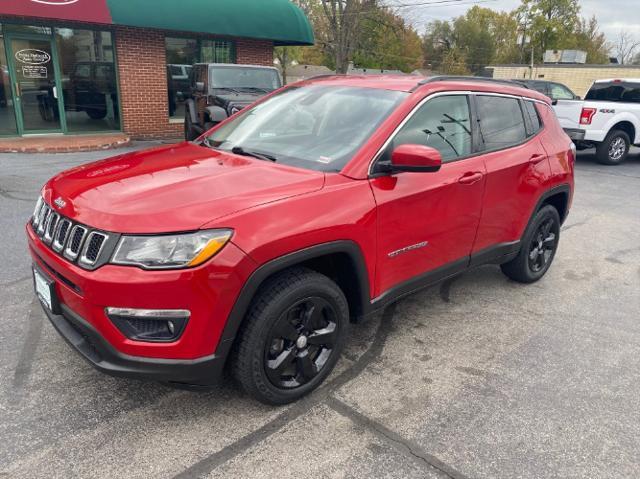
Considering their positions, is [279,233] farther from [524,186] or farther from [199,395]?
[524,186]

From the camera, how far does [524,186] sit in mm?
4117

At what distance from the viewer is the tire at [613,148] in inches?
475

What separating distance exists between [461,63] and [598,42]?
48.4 ft

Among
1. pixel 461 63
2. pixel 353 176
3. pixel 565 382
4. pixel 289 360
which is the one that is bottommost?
pixel 565 382

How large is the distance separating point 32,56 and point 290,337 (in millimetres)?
12047

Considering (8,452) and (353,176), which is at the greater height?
(353,176)

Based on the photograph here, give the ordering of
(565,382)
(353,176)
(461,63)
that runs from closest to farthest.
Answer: (353,176) → (565,382) → (461,63)

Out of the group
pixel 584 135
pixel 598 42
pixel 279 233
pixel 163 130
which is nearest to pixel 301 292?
pixel 279 233

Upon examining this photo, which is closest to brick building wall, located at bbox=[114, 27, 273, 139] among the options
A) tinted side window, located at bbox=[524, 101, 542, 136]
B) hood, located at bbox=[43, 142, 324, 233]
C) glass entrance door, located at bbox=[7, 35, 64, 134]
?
glass entrance door, located at bbox=[7, 35, 64, 134]

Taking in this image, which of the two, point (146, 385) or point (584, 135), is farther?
point (584, 135)

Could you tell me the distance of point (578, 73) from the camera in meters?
31.9

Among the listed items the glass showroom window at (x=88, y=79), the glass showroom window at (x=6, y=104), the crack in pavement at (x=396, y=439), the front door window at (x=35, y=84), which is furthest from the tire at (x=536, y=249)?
the glass showroom window at (x=6, y=104)

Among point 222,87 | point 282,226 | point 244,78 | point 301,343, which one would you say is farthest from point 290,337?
point 244,78

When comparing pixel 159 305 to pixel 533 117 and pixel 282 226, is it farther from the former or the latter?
pixel 533 117
